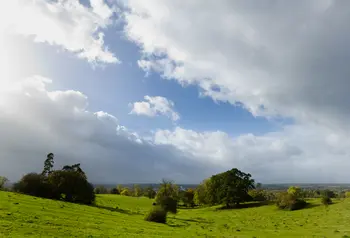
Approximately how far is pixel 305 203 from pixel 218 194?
33.7 m

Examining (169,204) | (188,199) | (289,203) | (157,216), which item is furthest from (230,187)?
(157,216)

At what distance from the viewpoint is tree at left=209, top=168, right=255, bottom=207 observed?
12503 centimetres

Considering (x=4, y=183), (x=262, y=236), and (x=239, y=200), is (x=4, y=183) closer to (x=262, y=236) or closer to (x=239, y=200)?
(x=239, y=200)

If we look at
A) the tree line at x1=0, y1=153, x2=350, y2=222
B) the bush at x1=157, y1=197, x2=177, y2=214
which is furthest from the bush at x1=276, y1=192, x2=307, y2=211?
the bush at x1=157, y1=197, x2=177, y2=214

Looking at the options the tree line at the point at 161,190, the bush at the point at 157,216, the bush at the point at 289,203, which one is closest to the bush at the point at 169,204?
the tree line at the point at 161,190

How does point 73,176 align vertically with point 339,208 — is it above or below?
above

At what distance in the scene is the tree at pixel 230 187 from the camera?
125031 millimetres

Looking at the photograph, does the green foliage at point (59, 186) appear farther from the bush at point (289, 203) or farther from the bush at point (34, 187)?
the bush at point (289, 203)

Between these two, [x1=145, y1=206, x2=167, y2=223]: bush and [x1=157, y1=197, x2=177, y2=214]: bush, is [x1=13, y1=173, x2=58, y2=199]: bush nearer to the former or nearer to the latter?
[x1=157, y1=197, x2=177, y2=214]: bush

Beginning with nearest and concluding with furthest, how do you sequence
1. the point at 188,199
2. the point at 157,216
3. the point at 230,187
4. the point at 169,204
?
the point at 157,216, the point at 169,204, the point at 230,187, the point at 188,199

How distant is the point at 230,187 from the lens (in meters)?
127

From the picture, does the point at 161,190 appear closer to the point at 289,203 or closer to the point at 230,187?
the point at 230,187

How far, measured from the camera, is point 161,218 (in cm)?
6256

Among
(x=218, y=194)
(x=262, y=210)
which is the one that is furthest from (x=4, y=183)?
(x=262, y=210)
